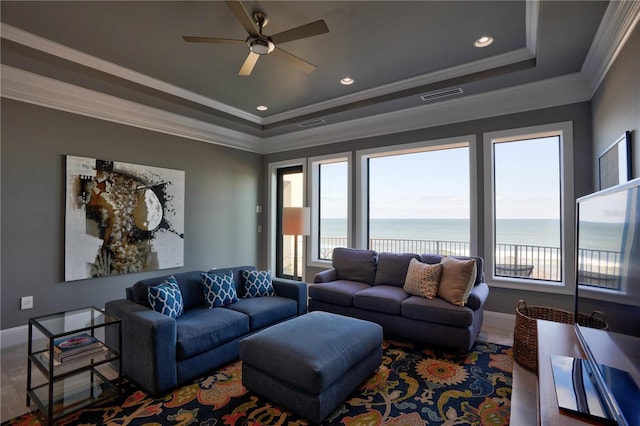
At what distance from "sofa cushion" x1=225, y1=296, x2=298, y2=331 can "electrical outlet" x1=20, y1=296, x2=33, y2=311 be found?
2.18 meters

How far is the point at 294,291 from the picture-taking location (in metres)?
3.69

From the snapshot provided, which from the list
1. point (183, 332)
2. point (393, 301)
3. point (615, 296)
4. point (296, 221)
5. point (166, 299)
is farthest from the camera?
point (296, 221)

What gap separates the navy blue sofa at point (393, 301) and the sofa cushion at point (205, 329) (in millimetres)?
1231

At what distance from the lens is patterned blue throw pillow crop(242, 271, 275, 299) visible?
361 cm

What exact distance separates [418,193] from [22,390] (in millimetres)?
5384

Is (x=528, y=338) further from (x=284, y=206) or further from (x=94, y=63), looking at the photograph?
(x=94, y=63)

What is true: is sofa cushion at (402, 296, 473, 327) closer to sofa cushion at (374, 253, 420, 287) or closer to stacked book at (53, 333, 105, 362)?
sofa cushion at (374, 253, 420, 287)

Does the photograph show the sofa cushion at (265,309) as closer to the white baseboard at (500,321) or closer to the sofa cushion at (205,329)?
the sofa cushion at (205,329)

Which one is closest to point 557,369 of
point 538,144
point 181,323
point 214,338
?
point 214,338

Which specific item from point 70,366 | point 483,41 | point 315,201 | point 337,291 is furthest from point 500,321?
point 70,366

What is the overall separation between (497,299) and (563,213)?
1253mm

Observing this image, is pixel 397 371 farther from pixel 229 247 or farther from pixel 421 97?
pixel 229 247

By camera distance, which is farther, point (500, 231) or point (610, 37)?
point (500, 231)

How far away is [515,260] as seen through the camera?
13.3 feet
